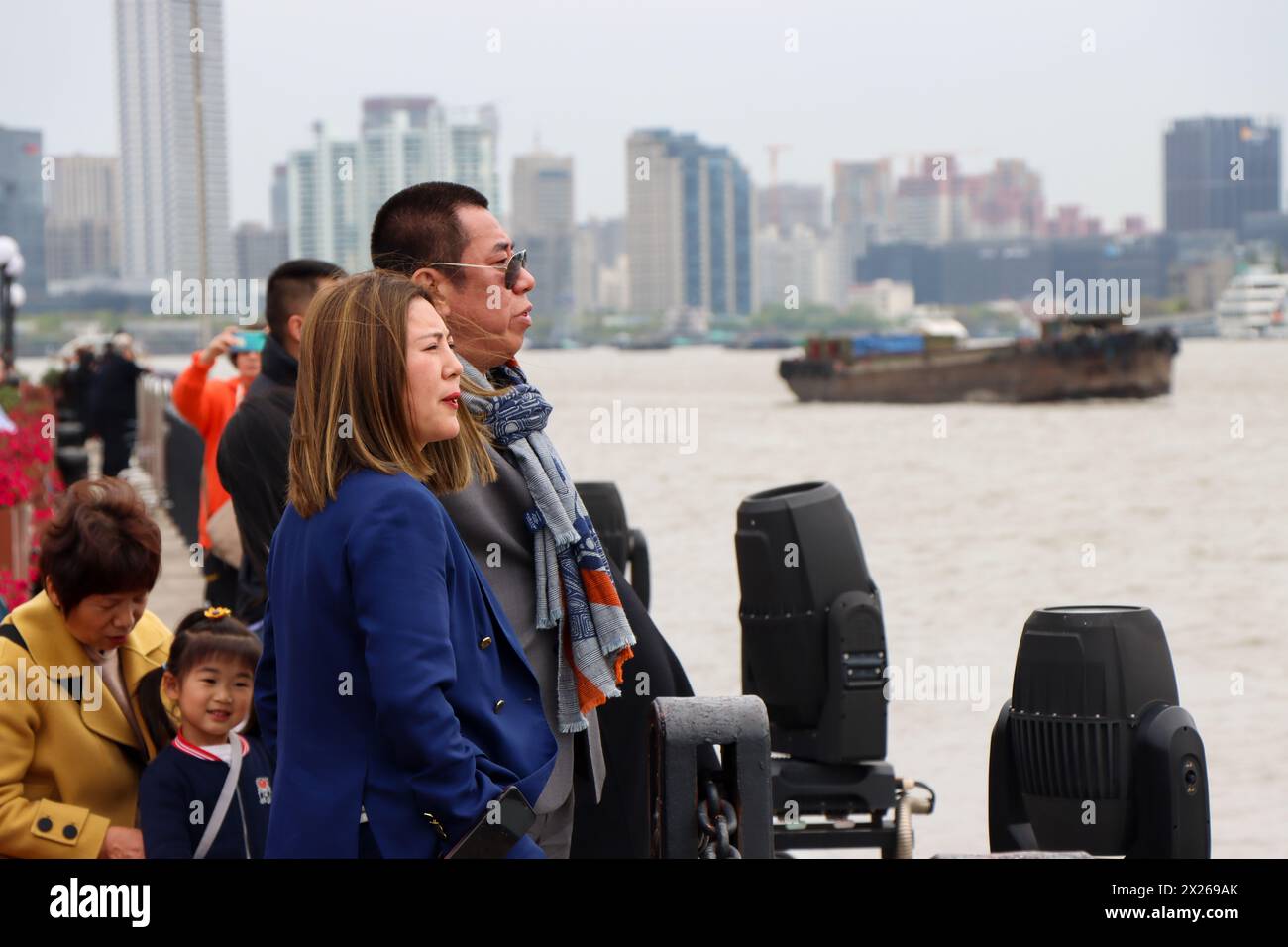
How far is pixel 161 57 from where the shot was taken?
37188 mm

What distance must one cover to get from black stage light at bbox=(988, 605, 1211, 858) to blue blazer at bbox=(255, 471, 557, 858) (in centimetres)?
188

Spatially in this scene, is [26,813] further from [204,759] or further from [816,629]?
[816,629]

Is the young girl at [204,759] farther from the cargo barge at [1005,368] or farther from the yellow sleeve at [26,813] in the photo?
the cargo barge at [1005,368]

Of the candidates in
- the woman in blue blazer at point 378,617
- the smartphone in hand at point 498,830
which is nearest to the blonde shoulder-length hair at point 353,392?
the woman in blue blazer at point 378,617

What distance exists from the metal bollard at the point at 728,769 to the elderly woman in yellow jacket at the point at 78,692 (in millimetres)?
1383

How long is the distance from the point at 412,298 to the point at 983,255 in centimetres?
16360

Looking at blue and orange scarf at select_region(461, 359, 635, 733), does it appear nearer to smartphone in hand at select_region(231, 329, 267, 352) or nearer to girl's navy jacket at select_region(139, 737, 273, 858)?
girl's navy jacket at select_region(139, 737, 273, 858)

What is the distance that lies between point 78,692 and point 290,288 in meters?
1.63

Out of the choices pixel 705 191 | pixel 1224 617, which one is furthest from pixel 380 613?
pixel 705 191

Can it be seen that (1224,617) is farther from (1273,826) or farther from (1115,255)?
(1115,255)

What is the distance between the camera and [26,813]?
380 cm

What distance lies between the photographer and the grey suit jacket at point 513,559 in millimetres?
3270

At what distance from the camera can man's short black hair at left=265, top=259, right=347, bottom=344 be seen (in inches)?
205

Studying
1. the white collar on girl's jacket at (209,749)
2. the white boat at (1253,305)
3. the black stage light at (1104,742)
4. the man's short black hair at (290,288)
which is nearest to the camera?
the white collar on girl's jacket at (209,749)
